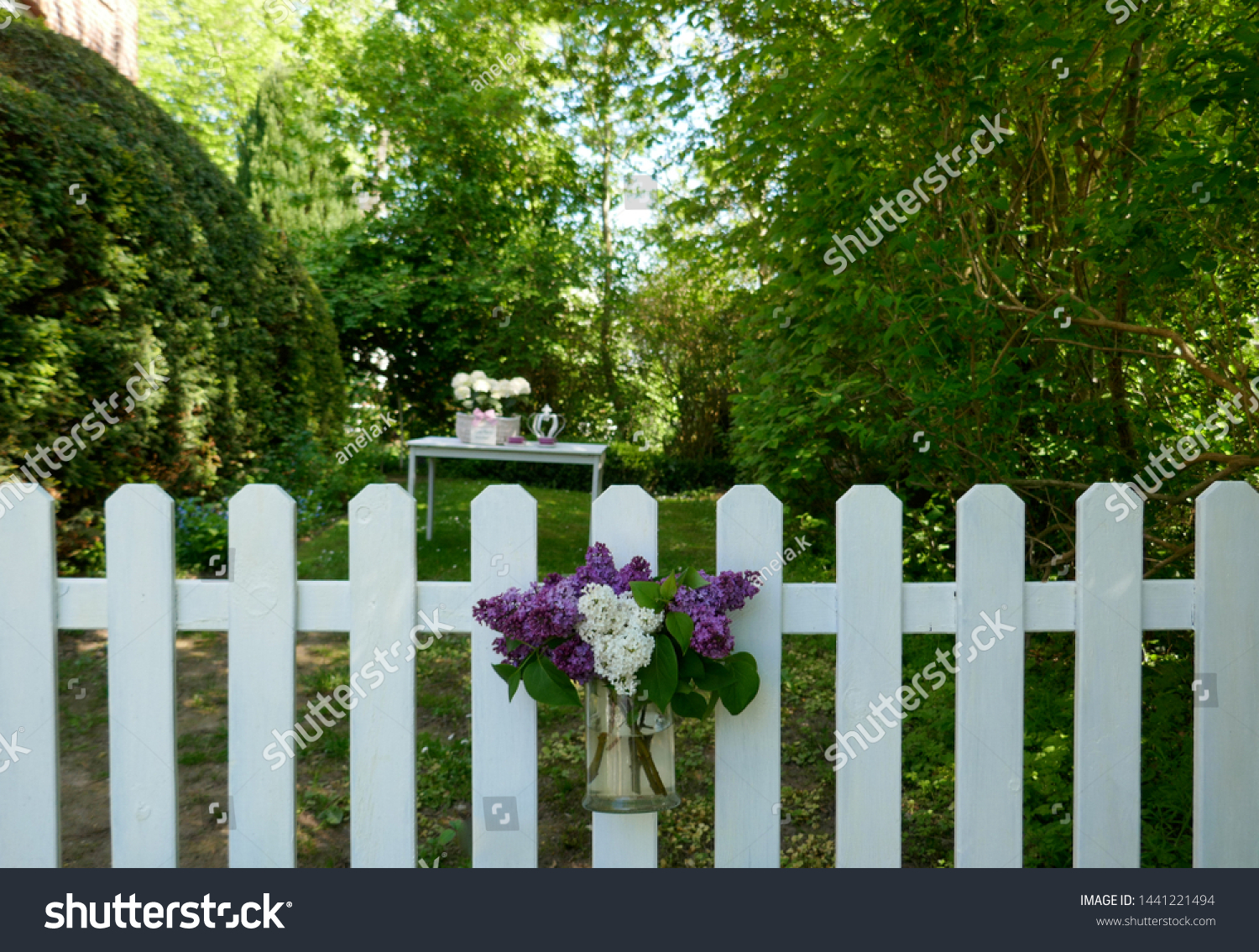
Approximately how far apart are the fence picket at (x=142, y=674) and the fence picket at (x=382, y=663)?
0.34m

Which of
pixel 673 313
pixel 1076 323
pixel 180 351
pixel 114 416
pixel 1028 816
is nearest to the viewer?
pixel 1028 816

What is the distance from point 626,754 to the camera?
146 centimetres

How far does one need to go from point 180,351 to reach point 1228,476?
210 inches

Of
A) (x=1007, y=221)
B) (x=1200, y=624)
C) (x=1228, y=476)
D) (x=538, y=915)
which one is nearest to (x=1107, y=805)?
(x=1200, y=624)

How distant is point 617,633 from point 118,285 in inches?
167

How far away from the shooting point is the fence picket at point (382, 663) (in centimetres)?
148

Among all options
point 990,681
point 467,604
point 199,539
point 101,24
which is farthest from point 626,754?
point 101,24

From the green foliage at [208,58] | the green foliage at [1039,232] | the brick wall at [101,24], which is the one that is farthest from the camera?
the green foliage at [208,58]

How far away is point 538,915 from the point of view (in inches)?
56.3

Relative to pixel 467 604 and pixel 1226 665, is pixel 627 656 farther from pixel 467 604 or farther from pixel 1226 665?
pixel 1226 665

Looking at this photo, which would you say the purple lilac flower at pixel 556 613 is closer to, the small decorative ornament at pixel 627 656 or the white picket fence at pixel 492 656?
the small decorative ornament at pixel 627 656

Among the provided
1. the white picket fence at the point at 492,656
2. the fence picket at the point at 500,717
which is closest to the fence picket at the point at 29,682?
the white picket fence at the point at 492,656

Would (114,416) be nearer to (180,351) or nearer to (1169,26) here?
(180,351)

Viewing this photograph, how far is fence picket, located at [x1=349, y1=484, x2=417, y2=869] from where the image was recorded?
4.86 ft
